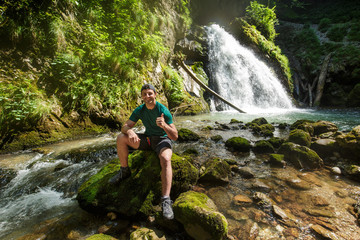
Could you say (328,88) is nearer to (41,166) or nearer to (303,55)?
(303,55)

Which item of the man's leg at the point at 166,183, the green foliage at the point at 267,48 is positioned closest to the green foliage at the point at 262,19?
the green foliage at the point at 267,48

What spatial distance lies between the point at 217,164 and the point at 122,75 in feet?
20.7

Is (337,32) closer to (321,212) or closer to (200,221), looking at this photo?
(321,212)

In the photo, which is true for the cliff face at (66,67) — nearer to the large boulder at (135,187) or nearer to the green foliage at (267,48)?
the large boulder at (135,187)

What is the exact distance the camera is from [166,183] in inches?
91.2

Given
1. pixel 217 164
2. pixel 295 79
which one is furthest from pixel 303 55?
pixel 217 164

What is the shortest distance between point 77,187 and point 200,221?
2729 millimetres

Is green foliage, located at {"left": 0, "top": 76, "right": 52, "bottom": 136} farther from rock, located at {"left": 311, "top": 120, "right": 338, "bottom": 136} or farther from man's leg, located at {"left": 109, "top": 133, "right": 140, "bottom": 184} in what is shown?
rock, located at {"left": 311, "top": 120, "right": 338, "bottom": 136}

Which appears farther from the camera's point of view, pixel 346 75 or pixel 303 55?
pixel 303 55

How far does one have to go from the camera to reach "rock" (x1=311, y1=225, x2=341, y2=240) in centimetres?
195

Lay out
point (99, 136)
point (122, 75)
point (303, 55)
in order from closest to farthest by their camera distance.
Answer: point (99, 136)
point (122, 75)
point (303, 55)

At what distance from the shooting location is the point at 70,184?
3209 mm

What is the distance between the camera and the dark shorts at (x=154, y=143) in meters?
2.63

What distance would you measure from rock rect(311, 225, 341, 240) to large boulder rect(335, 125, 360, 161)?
327cm
